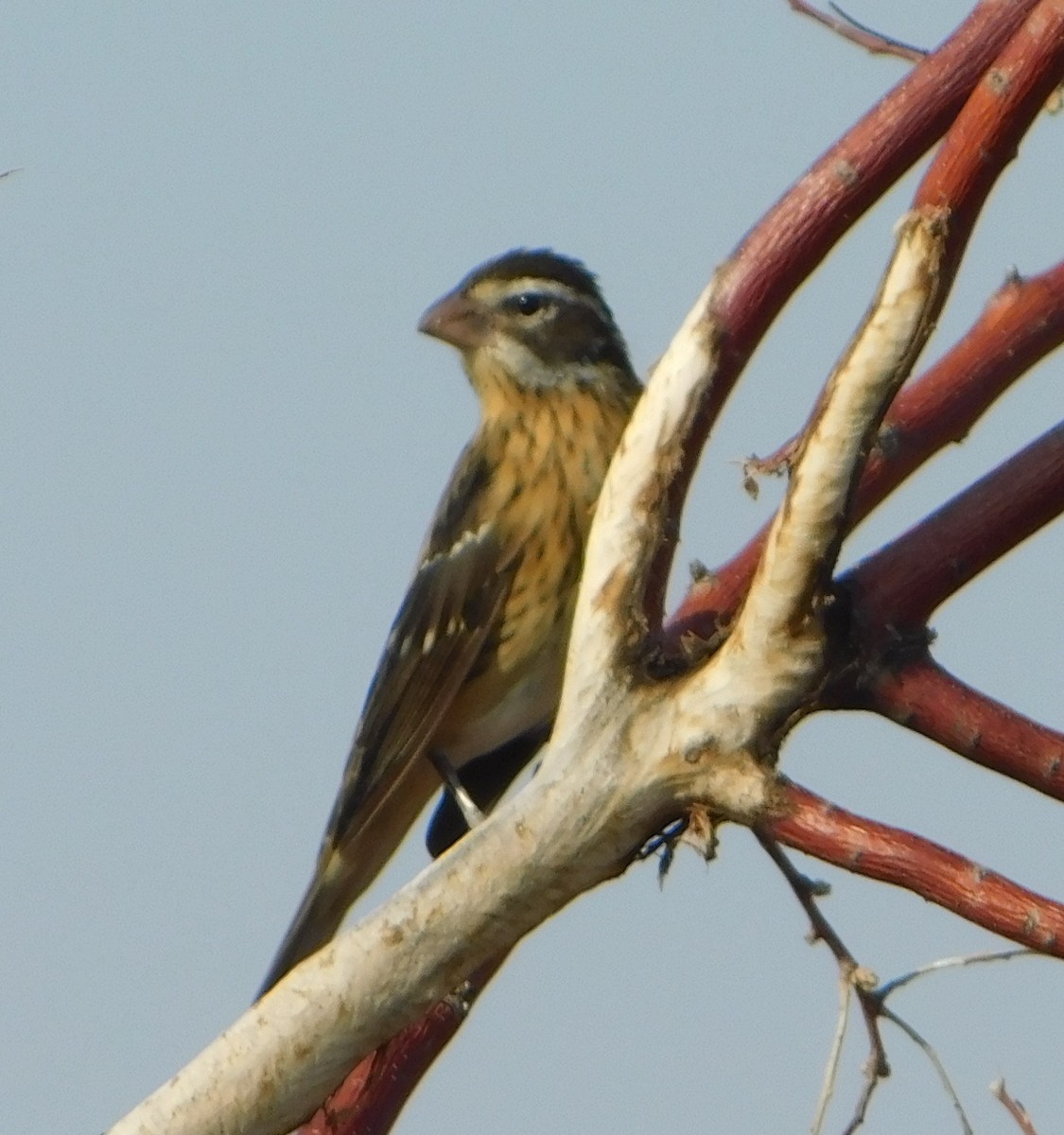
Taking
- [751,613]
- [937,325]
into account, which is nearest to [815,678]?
[751,613]

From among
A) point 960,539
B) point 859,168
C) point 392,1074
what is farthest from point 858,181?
point 392,1074

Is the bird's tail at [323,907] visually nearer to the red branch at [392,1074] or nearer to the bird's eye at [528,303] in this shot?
the bird's eye at [528,303]

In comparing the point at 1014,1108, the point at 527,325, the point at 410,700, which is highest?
the point at 527,325

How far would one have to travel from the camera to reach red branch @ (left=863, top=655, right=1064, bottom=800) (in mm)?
2873

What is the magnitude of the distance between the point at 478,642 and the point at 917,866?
127 inches

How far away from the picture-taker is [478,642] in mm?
5840

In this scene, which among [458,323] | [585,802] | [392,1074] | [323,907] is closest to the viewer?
[585,802]

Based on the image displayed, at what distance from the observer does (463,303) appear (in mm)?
6457

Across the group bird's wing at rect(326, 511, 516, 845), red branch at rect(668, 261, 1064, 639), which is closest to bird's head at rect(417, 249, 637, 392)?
bird's wing at rect(326, 511, 516, 845)

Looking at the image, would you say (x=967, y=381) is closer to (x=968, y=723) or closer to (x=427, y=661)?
(x=968, y=723)

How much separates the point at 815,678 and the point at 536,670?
9.31 ft

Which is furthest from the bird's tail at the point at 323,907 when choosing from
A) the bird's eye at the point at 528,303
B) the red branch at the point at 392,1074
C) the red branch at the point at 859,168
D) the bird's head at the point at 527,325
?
the red branch at the point at 859,168

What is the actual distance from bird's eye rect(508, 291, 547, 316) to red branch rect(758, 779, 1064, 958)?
147 inches

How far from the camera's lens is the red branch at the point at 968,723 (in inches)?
113
